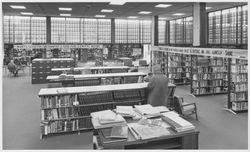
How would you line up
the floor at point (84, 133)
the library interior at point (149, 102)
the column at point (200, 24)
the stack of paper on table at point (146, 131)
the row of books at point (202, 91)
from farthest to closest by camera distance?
the column at point (200, 24)
the row of books at point (202, 91)
the floor at point (84, 133)
the library interior at point (149, 102)
the stack of paper on table at point (146, 131)

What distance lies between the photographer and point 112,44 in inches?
861

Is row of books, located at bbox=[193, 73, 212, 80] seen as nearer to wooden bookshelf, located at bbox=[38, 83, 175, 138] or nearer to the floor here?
the floor

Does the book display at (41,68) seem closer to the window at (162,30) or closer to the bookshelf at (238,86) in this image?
the bookshelf at (238,86)

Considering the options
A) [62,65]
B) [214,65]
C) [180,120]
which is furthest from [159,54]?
[180,120]

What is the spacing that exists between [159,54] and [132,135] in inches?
469

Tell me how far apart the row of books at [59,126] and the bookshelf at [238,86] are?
5047 millimetres

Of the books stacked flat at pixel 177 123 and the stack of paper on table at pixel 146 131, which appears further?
the books stacked flat at pixel 177 123

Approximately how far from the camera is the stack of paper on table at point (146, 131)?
114 inches

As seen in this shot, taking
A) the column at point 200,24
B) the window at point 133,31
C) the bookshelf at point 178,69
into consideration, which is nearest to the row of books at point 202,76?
the column at point 200,24

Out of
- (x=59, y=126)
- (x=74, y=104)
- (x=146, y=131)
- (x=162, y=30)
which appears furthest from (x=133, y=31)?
(x=146, y=131)

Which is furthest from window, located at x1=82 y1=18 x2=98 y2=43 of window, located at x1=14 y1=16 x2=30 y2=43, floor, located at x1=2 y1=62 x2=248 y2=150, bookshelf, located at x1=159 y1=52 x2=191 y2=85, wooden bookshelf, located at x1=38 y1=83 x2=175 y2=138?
wooden bookshelf, located at x1=38 y1=83 x2=175 y2=138

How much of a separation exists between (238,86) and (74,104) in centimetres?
537

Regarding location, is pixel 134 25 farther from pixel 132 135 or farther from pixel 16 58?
pixel 132 135

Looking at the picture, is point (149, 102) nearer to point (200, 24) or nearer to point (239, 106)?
point (239, 106)
